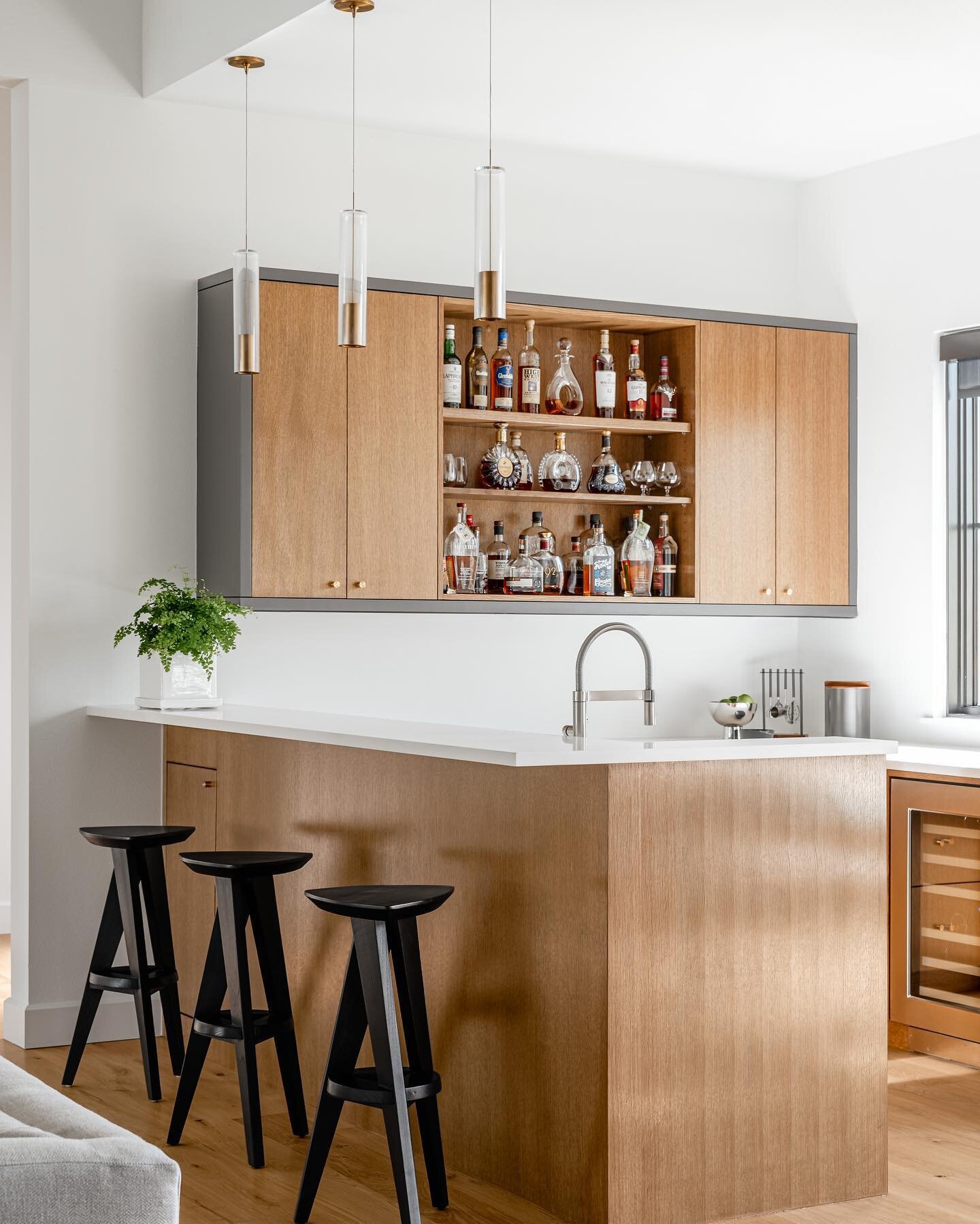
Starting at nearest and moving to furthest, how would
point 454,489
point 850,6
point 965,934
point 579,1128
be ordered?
point 579,1128 < point 850,6 < point 965,934 < point 454,489

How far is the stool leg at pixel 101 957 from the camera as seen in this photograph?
430cm

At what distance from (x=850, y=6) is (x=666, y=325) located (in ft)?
4.99

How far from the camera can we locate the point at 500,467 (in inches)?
205

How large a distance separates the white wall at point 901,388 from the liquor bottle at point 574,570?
0.93 m

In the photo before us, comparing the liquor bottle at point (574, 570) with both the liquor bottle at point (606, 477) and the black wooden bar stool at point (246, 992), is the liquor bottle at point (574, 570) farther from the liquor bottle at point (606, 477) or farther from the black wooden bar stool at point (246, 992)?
the black wooden bar stool at point (246, 992)

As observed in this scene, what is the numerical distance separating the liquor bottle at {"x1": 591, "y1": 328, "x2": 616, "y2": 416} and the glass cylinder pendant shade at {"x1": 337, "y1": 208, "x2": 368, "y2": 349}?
6.45ft

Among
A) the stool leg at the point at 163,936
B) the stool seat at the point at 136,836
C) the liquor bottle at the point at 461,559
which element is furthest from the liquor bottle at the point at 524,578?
the stool leg at the point at 163,936

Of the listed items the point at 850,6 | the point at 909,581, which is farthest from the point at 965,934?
the point at 850,6

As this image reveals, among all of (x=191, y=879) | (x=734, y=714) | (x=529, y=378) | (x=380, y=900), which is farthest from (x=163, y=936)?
(x=734, y=714)

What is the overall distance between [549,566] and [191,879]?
1561 mm

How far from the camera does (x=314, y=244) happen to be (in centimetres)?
516

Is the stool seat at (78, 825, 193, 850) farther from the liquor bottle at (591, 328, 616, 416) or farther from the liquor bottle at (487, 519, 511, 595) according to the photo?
the liquor bottle at (591, 328, 616, 416)

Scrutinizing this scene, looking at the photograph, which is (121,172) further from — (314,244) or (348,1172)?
(348,1172)

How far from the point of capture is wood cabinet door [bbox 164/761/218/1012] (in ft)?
14.9
